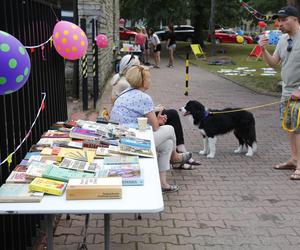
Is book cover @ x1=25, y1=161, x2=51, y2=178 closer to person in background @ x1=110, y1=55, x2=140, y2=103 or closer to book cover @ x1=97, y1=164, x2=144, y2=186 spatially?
book cover @ x1=97, y1=164, x2=144, y2=186

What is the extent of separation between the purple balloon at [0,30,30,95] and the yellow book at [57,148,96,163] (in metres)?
0.96

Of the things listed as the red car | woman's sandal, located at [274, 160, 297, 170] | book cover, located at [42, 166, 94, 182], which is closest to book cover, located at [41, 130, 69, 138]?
book cover, located at [42, 166, 94, 182]

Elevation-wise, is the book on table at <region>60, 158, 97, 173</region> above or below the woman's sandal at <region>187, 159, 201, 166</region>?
above

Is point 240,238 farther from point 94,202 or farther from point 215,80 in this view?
point 215,80

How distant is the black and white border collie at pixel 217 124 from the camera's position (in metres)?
6.68

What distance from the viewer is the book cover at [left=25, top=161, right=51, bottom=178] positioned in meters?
2.99

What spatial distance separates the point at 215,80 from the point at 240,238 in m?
14.1

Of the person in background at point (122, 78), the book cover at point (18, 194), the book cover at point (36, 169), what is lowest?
the book cover at point (18, 194)

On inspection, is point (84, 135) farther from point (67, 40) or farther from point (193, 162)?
point (193, 162)

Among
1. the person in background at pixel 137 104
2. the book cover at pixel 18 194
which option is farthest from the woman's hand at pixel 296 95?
the book cover at pixel 18 194

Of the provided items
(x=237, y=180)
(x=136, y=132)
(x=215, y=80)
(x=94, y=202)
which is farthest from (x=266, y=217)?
(x=215, y=80)

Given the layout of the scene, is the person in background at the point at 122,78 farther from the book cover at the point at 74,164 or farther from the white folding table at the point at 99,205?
the white folding table at the point at 99,205

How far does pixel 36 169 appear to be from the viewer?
10.1ft

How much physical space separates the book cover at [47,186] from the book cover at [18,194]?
4 centimetres
